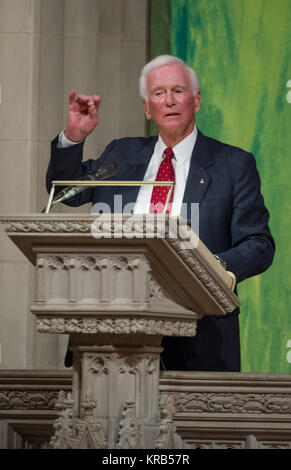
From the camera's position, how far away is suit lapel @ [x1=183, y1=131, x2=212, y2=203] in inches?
185

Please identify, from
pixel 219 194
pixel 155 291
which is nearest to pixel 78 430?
pixel 155 291

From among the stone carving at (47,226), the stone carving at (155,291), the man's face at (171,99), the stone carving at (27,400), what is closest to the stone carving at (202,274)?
the stone carving at (155,291)

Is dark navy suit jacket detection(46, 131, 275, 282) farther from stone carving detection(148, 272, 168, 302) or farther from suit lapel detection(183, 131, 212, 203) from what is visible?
stone carving detection(148, 272, 168, 302)

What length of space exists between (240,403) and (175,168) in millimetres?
1080

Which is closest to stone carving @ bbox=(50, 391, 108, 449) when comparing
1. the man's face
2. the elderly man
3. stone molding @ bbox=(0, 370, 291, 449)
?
stone molding @ bbox=(0, 370, 291, 449)

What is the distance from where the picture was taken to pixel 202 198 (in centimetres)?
470

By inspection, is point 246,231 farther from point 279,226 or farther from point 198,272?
point 279,226

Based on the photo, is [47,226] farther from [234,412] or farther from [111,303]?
[234,412]

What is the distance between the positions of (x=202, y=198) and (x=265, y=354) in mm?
2304

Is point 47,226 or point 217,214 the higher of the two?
point 217,214

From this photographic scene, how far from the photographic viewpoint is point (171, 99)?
4871 millimetres

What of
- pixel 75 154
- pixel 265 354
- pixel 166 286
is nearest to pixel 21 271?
pixel 265 354

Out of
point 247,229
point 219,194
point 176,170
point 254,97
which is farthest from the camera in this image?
point 254,97

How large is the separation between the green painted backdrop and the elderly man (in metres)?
1.90
